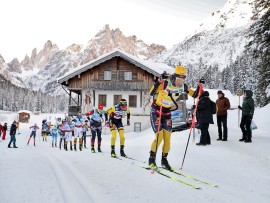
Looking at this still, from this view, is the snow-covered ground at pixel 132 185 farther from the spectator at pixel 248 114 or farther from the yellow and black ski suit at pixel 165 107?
the spectator at pixel 248 114

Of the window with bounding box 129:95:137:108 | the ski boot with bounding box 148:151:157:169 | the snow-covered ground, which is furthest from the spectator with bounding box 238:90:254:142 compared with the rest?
the window with bounding box 129:95:137:108

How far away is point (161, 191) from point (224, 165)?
365cm

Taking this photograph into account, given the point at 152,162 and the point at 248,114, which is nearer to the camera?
the point at 152,162

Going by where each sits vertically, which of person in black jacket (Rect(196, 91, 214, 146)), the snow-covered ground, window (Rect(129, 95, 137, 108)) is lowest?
the snow-covered ground

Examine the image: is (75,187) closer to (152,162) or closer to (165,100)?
(152,162)

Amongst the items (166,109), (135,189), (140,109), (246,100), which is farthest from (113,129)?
(140,109)

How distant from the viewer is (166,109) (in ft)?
21.6

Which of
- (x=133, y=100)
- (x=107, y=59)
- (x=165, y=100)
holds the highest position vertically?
(x=107, y=59)

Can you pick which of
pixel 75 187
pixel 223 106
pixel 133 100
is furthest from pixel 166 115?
pixel 133 100

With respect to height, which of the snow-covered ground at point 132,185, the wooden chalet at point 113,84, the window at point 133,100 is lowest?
the snow-covered ground at point 132,185

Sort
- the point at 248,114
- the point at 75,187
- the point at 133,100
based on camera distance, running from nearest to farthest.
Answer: the point at 75,187 → the point at 248,114 → the point at 133,100

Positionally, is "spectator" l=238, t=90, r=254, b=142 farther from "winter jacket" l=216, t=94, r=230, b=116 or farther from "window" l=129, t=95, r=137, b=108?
"window" l=129, t=95, r=137, b=108

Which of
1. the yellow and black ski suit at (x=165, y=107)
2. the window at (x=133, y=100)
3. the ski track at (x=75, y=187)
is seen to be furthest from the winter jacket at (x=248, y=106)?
the window at (x=133, y=100)

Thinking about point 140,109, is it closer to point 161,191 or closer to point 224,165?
point 224,165
